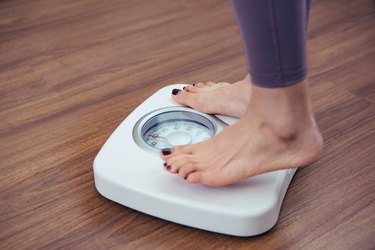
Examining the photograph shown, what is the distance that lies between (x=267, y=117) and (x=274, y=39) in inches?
5.1

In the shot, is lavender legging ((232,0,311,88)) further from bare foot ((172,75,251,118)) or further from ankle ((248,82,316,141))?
bare foot ((172,75,251,118))

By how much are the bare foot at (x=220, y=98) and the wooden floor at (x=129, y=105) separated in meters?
0.16

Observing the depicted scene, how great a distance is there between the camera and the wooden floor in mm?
861

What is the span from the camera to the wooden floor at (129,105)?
2.83 ft

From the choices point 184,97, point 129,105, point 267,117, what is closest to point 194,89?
point 184,97

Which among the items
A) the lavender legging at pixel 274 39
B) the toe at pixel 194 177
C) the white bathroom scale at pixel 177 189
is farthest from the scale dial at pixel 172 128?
the lavender legging at pixel 274 39

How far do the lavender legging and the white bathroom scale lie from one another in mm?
182

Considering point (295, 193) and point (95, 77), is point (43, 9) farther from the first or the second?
point (295, 193)

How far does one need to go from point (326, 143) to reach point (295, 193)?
158 mm

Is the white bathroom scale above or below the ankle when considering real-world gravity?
below

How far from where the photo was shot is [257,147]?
32.8 inches

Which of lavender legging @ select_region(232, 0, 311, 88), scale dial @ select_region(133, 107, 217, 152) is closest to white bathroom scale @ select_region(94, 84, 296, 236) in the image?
scale dial @ select_region(133, 107, 217, 152)

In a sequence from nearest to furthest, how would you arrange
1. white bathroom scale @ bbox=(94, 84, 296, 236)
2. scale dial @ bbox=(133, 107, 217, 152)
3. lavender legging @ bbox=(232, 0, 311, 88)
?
lavender legging @ bbox=(232, 0, 311, 88), white bathroom scale @ bbox=(94, 84, 296, 236), scale dial @ bbox=(133, 107, 217, 152)

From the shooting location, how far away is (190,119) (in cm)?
104
